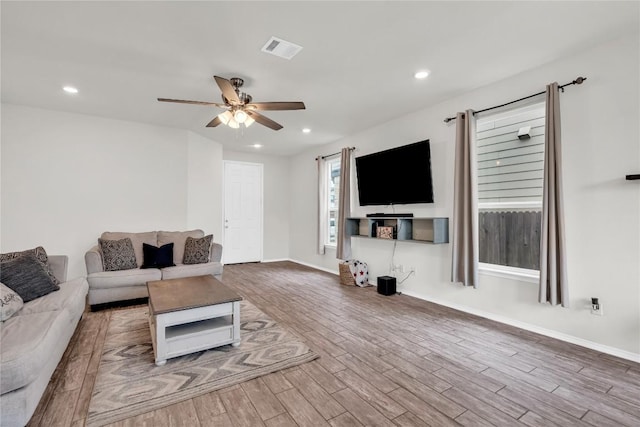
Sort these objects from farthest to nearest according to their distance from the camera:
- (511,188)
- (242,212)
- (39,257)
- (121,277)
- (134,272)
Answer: (242,212) → (134,272) → (121,277) → (511,188) → (39,257)

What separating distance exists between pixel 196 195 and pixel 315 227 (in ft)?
8.13

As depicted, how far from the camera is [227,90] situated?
273cm

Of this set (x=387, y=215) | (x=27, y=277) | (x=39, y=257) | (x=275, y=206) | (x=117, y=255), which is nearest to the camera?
(x=27, y=277)

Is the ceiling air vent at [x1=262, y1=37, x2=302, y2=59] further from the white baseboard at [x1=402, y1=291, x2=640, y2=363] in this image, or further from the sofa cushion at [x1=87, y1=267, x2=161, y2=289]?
the white baseboard at [x1=402, y1=291, x2=640, y2=363]

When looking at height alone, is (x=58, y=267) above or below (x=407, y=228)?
below

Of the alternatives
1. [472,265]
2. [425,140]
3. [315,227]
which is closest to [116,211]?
[315,227]

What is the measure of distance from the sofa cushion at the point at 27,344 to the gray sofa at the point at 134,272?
152 cm

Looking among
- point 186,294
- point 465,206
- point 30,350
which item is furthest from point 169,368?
point 465,206

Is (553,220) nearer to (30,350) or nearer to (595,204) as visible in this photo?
(595,204)

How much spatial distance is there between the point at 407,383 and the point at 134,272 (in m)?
3.44

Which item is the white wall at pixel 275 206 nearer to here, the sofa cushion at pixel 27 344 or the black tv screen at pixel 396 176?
the black tv screen at pixel 396 176

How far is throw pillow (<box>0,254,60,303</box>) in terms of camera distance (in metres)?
2.42

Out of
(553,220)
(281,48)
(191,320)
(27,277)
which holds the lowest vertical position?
(191,320)

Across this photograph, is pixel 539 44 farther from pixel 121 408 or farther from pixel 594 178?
pixel 121 408
